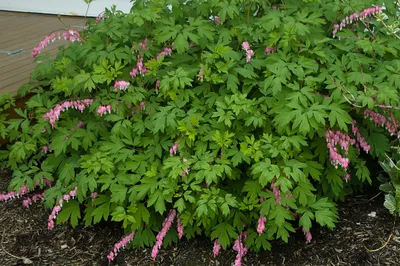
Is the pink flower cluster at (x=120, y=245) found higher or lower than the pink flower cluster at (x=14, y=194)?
lower

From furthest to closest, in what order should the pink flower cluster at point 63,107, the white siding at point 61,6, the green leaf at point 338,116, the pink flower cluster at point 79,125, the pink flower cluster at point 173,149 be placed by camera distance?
the white siding at point 61,6 → the pink flower cluster at point 79,125 → the pink flower cluster at point 63,107 → the pink flower cluster at point 173,149 → the green leaf at point 338,116

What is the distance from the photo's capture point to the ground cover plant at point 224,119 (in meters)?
3.01

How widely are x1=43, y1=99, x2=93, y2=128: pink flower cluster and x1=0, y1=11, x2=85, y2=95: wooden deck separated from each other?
953 mm

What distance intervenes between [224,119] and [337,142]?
26.3 inches

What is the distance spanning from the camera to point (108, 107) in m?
3.23

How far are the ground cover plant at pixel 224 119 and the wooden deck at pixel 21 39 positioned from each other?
1053 millimetres

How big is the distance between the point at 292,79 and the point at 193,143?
724 mm

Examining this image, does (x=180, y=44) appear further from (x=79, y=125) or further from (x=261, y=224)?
(x=261, y=224)

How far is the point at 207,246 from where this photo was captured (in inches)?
132

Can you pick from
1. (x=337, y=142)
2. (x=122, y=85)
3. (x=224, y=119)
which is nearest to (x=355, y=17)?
(x=337, y=142)

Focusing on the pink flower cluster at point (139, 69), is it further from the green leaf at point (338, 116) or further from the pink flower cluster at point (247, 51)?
the green leaf at point (338, 116)

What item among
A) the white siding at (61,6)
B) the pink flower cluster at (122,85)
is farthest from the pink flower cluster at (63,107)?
the white siding at (61,6)

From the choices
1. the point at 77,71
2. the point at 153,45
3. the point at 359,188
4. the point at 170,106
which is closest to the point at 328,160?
the point at 359,188

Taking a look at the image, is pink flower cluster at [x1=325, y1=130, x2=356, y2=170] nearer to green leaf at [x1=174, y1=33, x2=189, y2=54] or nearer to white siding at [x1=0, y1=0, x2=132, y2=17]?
green leaf at [x1=174, y1=33, x2=189, y2=54]
